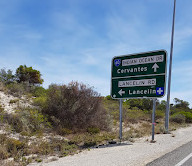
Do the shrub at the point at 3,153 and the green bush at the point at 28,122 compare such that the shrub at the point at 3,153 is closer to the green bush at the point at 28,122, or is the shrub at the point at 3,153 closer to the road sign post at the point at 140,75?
the green bush at the point at 28,122

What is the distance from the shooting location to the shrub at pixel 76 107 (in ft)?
44.7

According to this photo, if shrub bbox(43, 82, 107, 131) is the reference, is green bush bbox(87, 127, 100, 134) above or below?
below

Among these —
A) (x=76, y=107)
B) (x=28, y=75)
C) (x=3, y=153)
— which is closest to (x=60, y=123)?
(x=76, y=107)

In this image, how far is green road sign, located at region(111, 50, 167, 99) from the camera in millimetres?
10961

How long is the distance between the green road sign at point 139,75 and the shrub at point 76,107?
259 cm

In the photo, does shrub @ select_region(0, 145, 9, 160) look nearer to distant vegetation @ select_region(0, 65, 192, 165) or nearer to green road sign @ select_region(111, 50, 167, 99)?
distant vegetation @ select_region(0, 65, 192, 165)

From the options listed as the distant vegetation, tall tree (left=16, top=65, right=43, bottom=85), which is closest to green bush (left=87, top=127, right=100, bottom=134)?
the distant vegetation

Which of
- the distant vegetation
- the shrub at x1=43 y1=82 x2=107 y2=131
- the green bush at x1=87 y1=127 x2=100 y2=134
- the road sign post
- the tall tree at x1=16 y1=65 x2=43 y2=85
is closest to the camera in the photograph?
the distant vegetation

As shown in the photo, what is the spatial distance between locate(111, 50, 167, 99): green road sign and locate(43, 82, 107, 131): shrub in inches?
102

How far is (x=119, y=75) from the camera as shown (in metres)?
12.4

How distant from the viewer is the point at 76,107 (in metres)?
13.8

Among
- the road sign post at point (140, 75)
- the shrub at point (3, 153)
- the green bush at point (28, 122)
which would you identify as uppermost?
the road sign post at point (140, 75)

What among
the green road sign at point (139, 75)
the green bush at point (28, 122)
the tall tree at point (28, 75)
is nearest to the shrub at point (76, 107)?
the green bush at point (28, 122)

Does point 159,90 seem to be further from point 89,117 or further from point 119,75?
point 89,117
